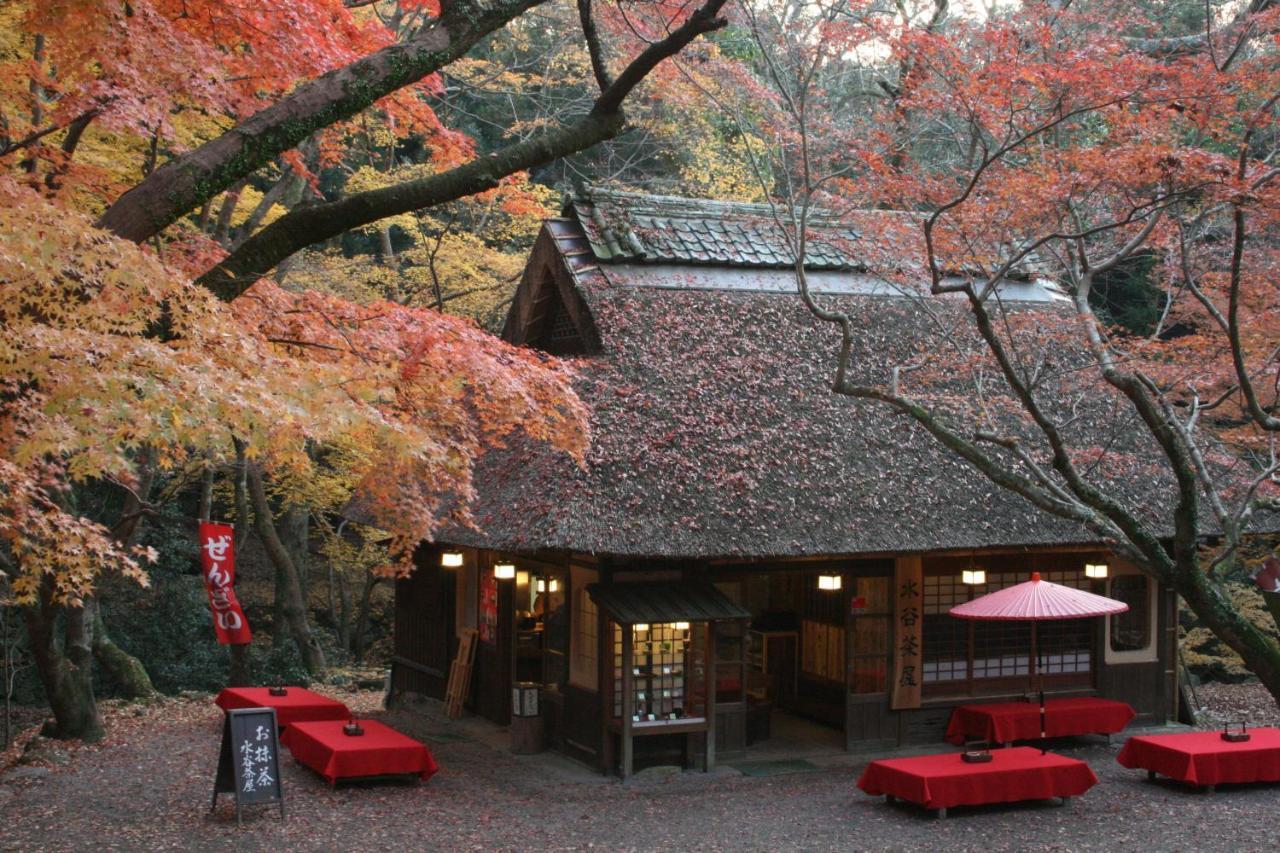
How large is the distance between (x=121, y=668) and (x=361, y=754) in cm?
803

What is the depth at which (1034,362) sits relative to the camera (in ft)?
46.8

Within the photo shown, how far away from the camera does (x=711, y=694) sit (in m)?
11.8

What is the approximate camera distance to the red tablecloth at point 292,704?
41.9 feet

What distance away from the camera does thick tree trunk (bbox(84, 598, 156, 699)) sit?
17094 millimetres

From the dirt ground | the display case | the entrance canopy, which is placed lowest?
the dirt ground

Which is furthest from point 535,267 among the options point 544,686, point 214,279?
point 214,279

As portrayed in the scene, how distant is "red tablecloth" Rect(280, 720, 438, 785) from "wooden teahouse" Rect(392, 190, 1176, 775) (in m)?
1.78

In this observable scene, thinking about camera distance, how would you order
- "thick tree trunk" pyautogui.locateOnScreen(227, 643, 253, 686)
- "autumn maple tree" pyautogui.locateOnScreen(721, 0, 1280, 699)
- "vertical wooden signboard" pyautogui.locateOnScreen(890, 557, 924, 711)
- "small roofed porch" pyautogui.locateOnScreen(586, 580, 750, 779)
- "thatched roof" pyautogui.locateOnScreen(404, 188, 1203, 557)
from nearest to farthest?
"autumn maple tree" pyautogui.locateOnScreen(721, 0, 1280, 699) → "thatched roof" pyautogui.locateOnScreen(404, 188, 1203, 557) → "small roofed porch" pyautogui.locateOnScreen(586, 580, 750, 779) → "vertical wooden signboard" pyautogui.locateOnScreen(890, 557, 924, 711) → "thick tree trunk" pyautogui.locateOnScreen(227, 643, 253, 686)

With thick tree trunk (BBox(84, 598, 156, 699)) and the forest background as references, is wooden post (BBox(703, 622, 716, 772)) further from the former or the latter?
thick tree trunk (BBox(84, 598, 156, 699))

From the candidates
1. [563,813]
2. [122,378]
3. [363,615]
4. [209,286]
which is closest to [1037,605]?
[563,813]

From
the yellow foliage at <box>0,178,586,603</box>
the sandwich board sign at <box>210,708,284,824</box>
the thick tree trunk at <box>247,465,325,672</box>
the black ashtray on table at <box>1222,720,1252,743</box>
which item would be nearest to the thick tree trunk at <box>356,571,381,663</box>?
the thick tree trunk at <box>247,465,325,672</box>

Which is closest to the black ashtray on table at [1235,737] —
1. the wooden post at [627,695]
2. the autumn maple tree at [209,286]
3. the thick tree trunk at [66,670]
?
the wooden post at [627,695]

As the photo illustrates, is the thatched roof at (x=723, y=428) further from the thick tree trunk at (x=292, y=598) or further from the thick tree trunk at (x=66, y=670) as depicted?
the thick tree trunk at (x=292, y=598)

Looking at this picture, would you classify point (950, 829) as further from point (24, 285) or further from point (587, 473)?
point (24, 285)
